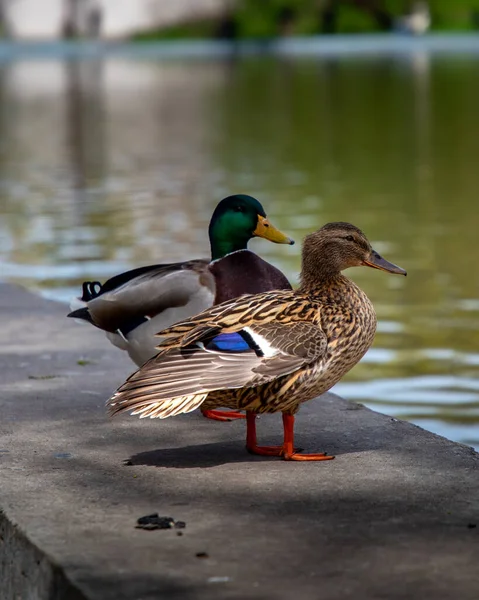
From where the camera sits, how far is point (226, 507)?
400 cm

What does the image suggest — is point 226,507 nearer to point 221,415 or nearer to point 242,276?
point 221,415

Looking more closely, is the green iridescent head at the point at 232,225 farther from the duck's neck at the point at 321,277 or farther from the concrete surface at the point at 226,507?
the duck's neck at the point at 321,277

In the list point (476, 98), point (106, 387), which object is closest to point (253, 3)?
point (476, 98)

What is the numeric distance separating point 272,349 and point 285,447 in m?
0.37

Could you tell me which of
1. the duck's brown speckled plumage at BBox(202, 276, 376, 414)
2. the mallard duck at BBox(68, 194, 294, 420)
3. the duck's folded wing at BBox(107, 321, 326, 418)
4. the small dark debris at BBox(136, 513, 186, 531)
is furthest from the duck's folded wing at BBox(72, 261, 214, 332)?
the small dark debris at BBox(136, 513, 186, 531)

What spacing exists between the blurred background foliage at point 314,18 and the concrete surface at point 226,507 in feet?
338

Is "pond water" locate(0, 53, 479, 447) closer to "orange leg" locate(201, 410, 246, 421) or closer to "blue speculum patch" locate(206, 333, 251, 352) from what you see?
"orange leg" locate(201, 410, 246, 421)

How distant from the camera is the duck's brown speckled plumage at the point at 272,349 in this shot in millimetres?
4309

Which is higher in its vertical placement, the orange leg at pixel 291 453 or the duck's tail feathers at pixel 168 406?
the duck's tail feathers at pixel 168 406

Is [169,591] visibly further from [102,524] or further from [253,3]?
[253,3]

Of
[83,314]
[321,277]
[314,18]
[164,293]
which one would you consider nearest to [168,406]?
[321,277]

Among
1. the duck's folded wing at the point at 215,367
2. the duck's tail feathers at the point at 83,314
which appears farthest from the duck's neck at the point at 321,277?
the duck's tail feathers at the point at 83,314

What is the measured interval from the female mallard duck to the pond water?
1.53 m

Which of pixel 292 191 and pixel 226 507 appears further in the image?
pixel 292 191
